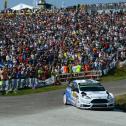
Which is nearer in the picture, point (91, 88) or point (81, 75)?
point (91, 88)

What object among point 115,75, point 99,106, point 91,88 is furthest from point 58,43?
point 99,106

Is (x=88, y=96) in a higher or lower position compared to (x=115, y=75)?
lower

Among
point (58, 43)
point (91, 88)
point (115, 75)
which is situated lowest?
point (91, 88)

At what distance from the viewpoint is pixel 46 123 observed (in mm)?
21969

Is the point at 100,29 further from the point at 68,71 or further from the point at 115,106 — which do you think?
the point at 115,106

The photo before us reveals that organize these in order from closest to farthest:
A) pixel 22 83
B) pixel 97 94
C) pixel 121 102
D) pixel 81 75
→ pixel 97 94 → pixel 121 102 → pixel 22 83 → pixel 81 75

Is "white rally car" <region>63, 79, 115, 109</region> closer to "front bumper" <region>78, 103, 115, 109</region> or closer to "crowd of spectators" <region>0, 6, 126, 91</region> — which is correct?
"front bumper" <region>78, 103, 115, 109</region>

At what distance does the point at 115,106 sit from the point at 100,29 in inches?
899

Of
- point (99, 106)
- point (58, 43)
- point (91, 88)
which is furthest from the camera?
point (58, 43)

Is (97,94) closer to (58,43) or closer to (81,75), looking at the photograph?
(81,75)

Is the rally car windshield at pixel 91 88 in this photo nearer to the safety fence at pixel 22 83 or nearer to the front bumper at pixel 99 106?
the front bumper at pixel 99 106

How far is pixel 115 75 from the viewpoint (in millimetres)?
44188

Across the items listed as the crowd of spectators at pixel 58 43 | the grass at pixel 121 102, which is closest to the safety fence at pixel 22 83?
the crowd of spectators at pixel 58 43

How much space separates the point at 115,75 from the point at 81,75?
14.1ft
